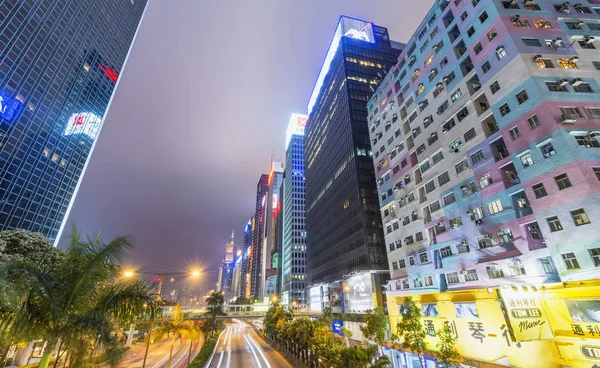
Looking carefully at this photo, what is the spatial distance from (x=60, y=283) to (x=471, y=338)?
35822mm

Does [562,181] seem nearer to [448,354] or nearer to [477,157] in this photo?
[477,157]

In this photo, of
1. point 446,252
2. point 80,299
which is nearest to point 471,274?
point 446,252

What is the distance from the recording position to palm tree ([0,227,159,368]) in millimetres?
7633

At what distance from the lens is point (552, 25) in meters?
32.9

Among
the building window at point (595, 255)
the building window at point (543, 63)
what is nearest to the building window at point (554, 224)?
the building window at point (595, 255)

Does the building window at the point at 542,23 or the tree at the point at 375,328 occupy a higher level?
the building window at the point at 542,23

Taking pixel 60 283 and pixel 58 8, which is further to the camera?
pixel 58 8

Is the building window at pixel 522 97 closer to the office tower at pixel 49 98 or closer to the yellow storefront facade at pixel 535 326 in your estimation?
the yellow storefront facade at pixel 535 326

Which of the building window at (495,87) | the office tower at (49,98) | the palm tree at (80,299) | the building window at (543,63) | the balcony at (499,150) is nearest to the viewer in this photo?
the palm tree at (80,299)

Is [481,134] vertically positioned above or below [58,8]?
below

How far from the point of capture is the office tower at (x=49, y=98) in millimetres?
68062

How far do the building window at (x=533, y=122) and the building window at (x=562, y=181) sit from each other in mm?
5653

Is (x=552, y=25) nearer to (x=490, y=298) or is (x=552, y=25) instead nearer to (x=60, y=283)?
(x=490, y=298)

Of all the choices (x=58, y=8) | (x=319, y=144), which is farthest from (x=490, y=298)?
(x=58, y=8)
